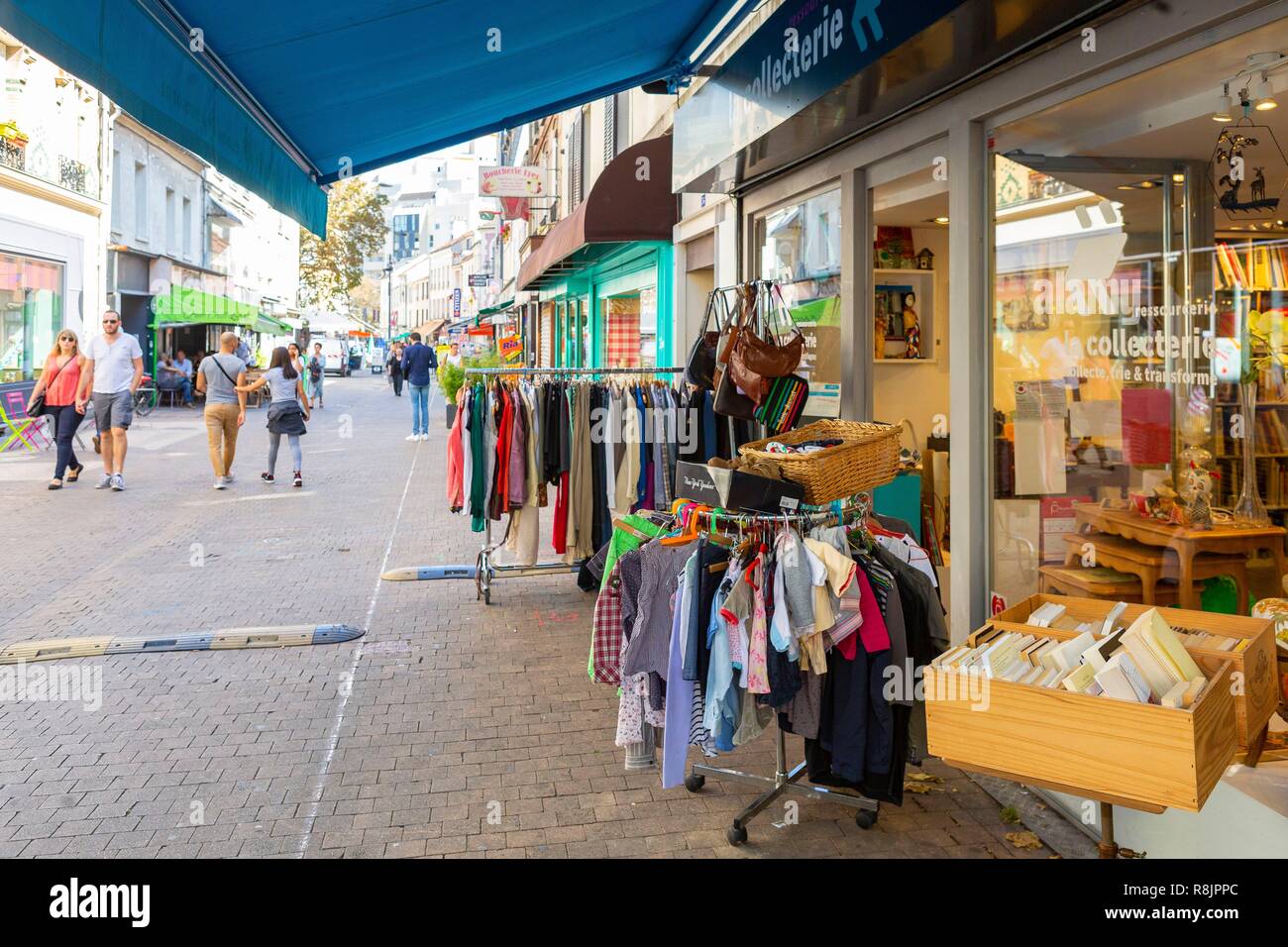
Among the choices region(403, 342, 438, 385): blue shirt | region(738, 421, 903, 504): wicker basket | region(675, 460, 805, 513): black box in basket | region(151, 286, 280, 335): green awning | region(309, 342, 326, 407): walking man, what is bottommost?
region(675, 460, 805, 513): black box in basket

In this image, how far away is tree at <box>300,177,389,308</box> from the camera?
4569 centimetres

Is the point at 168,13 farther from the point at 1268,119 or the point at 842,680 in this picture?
the point at 1268,119

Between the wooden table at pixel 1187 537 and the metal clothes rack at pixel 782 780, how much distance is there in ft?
3.19

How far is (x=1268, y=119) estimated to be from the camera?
11.7 feet

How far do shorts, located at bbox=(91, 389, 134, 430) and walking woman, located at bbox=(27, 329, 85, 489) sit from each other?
0.37m

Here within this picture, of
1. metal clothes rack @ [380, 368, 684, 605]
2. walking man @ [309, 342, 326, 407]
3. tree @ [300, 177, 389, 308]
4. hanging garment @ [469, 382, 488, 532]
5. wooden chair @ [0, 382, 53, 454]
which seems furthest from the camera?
tree @ [300, 177, 389, 308]

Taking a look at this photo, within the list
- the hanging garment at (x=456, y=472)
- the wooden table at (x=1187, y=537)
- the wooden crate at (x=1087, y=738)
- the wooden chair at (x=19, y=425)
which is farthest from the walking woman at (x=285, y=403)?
the wooden crate at (x=1087, y=738)

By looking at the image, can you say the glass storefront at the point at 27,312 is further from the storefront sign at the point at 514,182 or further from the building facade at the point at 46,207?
the storefront sign at the point at 514,182

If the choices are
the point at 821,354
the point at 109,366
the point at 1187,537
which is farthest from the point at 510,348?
the point at 1187,537

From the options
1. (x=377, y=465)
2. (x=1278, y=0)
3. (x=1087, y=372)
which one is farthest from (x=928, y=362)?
(x=377, y=465)

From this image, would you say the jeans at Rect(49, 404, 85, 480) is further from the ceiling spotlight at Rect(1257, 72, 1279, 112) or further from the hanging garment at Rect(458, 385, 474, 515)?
the ceiling spotlight at Rect(1257, 72, 1279, 112)

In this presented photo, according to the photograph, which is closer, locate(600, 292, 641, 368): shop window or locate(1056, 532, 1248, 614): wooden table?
locate(1056, 532, 1248, 614): wooden table

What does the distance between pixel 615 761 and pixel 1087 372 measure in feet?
8.40

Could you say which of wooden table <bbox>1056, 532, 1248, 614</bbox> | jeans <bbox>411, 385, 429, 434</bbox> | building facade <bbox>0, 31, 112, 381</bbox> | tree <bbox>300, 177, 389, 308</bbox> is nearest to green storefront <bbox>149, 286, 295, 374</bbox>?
building facade <bbox>0, 31, 112, 381</bbox>
